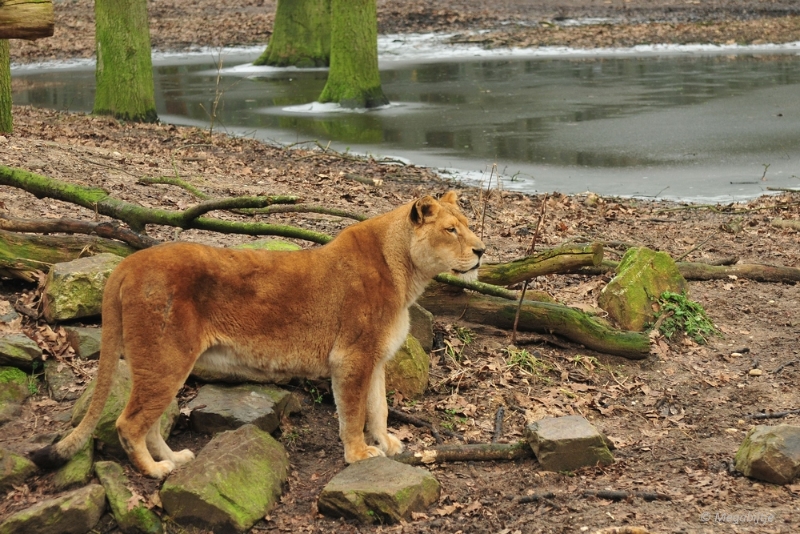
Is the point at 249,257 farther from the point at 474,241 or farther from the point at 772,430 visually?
the point at 772,430

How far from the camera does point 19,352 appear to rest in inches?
256

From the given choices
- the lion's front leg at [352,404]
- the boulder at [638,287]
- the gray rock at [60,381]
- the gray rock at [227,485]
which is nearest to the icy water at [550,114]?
the boulder at [638,287]

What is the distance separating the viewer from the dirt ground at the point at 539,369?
5.62 m

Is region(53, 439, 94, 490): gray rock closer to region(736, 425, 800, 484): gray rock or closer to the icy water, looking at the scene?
region(736, 425, 800, 484): gray rock

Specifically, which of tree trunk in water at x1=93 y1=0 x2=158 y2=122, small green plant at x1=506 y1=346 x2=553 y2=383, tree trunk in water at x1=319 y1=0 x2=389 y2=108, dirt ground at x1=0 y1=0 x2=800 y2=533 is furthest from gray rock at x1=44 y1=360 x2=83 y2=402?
tree trunk in water at x1=319 y1=0 x2=389 y2=108

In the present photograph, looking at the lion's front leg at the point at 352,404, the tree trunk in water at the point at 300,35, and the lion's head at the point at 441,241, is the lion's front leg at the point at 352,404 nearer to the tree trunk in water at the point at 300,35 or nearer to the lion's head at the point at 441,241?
the lion's head at the point at 441,241

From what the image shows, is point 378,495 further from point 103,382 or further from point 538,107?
point 538,107

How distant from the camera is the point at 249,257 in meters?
6.00

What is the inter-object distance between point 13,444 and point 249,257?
188 cm

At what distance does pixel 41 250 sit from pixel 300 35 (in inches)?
865

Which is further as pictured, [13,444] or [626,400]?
[626,400]

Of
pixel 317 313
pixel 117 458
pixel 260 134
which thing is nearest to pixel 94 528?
pixel 117 458

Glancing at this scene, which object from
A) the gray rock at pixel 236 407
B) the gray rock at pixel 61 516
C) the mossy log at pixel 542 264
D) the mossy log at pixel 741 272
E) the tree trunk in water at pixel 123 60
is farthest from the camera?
the tree trunk in water at pixel 123 60

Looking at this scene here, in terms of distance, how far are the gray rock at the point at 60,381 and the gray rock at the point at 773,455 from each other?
174 inches
